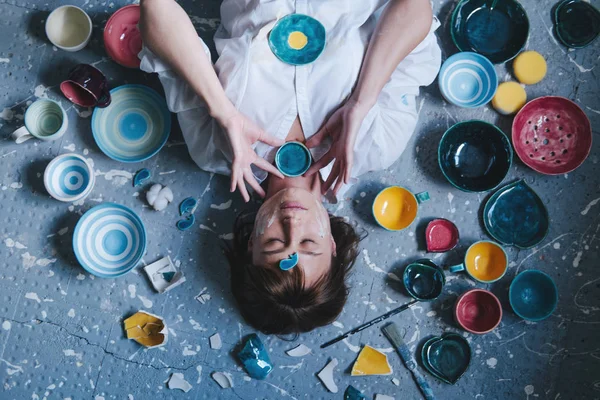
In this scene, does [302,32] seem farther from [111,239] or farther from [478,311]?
[478,311]

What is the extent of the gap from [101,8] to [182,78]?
1.71ft

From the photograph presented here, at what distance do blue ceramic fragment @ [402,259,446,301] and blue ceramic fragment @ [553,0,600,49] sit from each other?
0.85m

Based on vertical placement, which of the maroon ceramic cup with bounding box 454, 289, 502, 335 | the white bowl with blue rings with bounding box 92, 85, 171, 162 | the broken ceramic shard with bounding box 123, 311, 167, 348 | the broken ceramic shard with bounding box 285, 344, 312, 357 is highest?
the white bowl with blue rings with bounding box 92, 85, 171, 162

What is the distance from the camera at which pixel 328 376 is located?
1564 mm

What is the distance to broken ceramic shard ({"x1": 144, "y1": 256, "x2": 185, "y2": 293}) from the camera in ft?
5.07

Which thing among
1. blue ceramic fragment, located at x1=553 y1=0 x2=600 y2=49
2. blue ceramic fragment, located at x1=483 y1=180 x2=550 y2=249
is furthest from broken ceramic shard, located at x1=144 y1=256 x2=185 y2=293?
blue ceramic fragment, located at x1=553 y1=0 x2=600 y2=49

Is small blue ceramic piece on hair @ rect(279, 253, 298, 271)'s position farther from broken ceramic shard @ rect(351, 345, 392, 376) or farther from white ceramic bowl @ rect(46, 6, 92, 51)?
white ceramic bowl @ rect(46, 6, 92, 51)

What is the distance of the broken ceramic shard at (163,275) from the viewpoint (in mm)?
1544

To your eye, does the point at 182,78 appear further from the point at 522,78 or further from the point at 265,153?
the point at 522,78

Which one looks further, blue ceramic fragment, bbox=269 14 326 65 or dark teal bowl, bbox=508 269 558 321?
dark teal bowl, bbox=508 269 558 321

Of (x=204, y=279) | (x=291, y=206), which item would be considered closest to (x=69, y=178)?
(x=204, y=279)

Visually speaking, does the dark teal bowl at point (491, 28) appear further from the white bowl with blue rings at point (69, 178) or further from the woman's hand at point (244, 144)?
the white bowl with blue rings at point (69, 178)

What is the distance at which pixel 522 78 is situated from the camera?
5.33 ft

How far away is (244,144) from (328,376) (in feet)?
2.52
